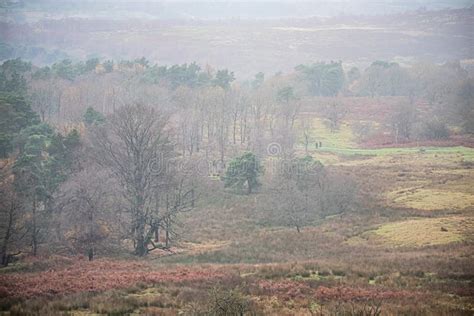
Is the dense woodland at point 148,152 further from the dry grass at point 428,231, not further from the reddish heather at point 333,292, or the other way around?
the reddish heather at point 333,292

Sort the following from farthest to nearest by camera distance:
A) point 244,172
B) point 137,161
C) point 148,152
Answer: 1. point 244,172
2. point 148,152
3. point 137,161

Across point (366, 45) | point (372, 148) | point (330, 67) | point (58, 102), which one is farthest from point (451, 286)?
point (366, 45)

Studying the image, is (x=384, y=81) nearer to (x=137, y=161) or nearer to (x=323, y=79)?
(x=323, y=79)

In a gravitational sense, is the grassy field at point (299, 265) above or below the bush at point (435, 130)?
below

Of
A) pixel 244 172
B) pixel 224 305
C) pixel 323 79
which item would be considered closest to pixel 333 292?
pixel 224 305

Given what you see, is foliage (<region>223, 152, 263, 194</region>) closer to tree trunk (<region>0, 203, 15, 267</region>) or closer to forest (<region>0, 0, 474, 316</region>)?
forest (<region>0, 0, 474, 316</region>)

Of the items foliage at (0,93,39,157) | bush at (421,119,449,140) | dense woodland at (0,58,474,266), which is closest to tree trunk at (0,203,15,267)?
dense woodland at (0,58,474,266)

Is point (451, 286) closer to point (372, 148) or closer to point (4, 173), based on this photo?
point (4, 173)

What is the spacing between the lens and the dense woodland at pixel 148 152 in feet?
109

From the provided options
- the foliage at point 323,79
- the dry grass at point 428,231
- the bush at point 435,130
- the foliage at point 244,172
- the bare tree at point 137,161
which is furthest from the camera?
the foliage at point 323,79

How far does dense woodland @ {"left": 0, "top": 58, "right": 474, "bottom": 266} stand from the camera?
1314 inches

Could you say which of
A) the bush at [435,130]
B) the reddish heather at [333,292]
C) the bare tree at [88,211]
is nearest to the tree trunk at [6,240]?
the bare tree at [88,211]

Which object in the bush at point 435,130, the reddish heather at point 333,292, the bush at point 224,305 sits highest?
the bush at point 435,130

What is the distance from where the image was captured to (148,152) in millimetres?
36375
